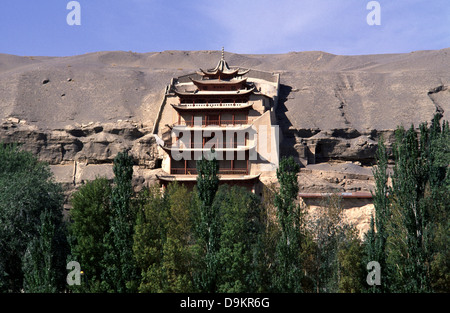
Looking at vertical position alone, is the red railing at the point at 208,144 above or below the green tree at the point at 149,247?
above

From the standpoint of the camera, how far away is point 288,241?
24875 millimetres

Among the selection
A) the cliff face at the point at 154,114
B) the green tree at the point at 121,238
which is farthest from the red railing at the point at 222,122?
the green tree at the point at 121,238

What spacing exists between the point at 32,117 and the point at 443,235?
113 ft

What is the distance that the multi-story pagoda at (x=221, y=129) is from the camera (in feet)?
129

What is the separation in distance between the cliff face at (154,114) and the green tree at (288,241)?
8.24 meters

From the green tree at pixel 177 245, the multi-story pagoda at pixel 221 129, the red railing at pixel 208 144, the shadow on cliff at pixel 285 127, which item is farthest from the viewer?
the shadow on cliff at pixel 285 127

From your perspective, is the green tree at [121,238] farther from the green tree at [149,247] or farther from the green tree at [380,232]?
the green tree at [380,232]

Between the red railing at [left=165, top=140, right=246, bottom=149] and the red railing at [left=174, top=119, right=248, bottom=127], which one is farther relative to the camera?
the red railing at [left=174, top=119, right=248, bottom=127]

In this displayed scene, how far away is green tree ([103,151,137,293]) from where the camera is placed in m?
24.0

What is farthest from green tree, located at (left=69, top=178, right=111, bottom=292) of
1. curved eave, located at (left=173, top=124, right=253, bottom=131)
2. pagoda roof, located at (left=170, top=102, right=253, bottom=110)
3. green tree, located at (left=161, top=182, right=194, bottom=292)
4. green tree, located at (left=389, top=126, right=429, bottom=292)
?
pagoda roof, located at (left=170, top=102, right=253, bottom=110)

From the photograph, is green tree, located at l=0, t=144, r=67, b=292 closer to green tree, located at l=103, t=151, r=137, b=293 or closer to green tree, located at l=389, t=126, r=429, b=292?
green tree, located at l=103, t=151, r=137, b=293

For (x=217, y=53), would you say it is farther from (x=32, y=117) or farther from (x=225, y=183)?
(x=225, y=183)

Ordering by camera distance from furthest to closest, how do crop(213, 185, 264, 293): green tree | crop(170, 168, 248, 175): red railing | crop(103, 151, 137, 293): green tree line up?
crop(170, 168, 248, 175): red railing < crop(103, 151, 137, 293): green tree < crop(213, 185, 264, 293): green tree

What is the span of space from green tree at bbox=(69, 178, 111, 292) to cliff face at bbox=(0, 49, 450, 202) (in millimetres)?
9516
